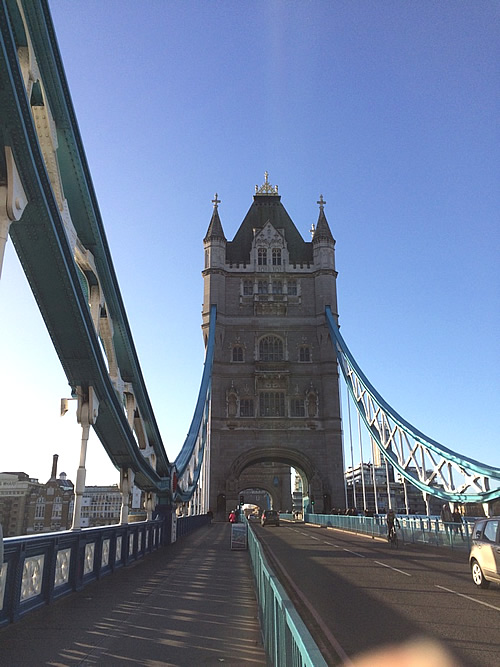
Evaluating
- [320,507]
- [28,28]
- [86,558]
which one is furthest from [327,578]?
[320,507]

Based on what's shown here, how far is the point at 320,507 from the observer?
46625 mm

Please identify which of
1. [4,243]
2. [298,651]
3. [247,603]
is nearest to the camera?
[298,651]

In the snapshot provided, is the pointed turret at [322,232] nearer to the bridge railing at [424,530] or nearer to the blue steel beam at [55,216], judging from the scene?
the bridge railing at [424,530]

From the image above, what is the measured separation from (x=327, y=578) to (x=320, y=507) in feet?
117

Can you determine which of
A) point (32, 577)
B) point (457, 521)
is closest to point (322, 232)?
point (457, 521)

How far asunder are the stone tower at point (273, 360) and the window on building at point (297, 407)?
0.30 ft

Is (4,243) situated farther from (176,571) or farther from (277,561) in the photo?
(277,561)

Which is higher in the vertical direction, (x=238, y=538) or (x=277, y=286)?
(x=277, y=286)

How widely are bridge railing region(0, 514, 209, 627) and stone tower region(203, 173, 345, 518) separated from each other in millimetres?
33419

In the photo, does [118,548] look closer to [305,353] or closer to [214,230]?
[305,353]

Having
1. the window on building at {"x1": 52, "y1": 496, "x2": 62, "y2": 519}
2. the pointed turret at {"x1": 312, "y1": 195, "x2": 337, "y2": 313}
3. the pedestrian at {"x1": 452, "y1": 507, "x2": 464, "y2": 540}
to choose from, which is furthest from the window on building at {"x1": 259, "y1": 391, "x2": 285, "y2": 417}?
→ the window on building at {"x1": 52, "y1": 496, "x2": 62, "y2": 519}

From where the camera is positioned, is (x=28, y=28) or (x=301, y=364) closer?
(x=28, y=28)

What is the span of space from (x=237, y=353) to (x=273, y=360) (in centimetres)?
347

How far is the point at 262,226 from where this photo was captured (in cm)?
5862
